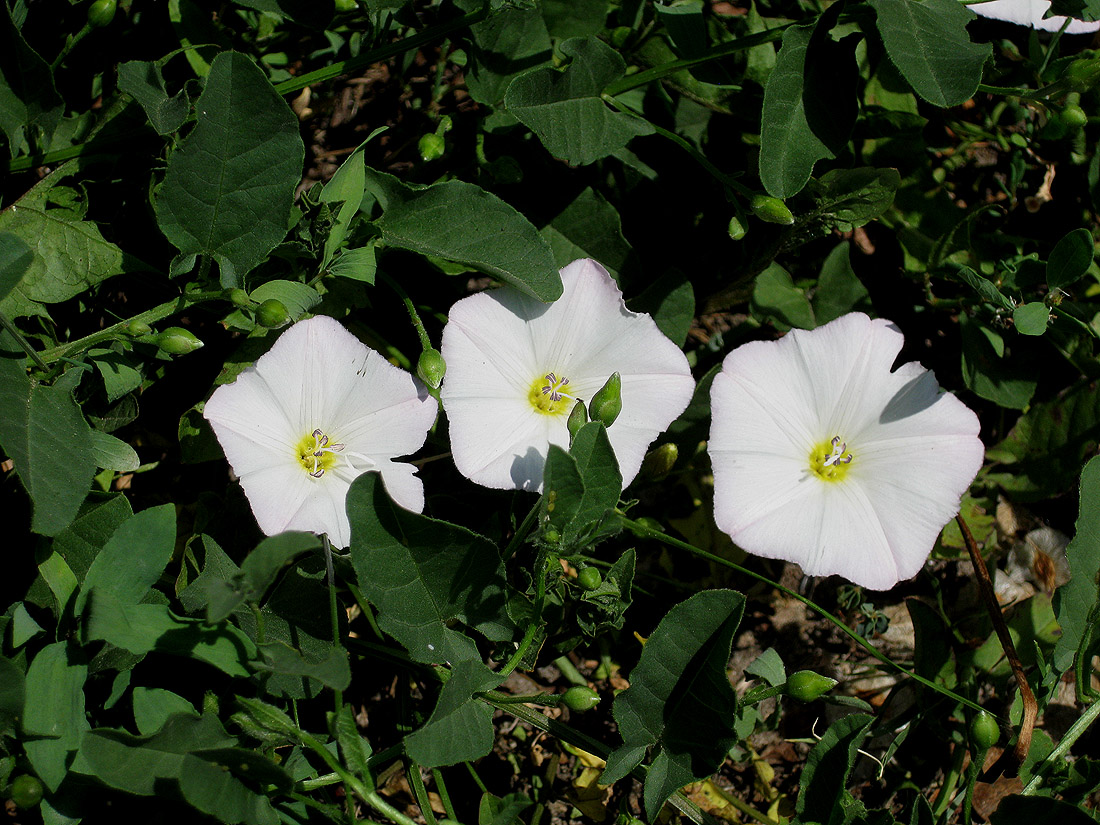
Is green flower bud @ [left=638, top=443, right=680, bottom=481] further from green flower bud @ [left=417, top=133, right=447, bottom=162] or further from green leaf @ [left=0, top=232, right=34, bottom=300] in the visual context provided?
green leaf @ [left=0, top=232, right=34, bottom=300]

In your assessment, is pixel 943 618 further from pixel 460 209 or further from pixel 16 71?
pixel 16 71

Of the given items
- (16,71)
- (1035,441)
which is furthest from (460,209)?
(1035,441)

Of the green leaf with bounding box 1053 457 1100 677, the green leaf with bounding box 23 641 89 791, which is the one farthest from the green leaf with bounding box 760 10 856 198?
the green leaf with bounding box 23 641 89 791

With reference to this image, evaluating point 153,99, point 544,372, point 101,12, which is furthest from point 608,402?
point 101,12

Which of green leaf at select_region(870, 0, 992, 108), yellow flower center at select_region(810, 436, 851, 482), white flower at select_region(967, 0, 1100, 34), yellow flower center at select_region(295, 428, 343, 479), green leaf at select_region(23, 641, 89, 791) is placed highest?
Result: white flower at select_region(967, 0, 1100, 34)

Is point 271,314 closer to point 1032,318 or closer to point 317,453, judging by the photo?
point 317,453

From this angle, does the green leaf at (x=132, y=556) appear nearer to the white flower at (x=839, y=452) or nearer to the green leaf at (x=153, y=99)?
the green leaf at (x=153, y=99)

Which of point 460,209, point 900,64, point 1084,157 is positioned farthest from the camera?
point 1084,157
